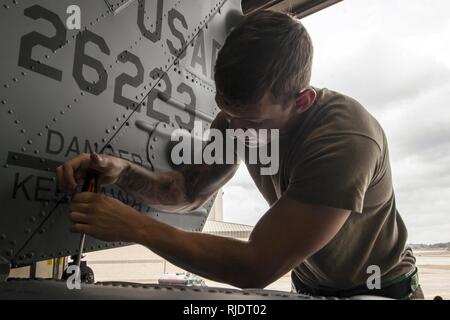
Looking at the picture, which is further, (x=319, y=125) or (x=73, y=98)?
(x=73, y=98)

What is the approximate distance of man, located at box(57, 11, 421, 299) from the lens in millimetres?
1053

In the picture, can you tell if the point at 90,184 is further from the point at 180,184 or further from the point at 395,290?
the point at 395,290

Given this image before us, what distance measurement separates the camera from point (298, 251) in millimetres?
1045

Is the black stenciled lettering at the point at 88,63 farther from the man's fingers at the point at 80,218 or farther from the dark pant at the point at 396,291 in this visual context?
the dark pant at the point at 396,291

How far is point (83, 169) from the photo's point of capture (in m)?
1.41

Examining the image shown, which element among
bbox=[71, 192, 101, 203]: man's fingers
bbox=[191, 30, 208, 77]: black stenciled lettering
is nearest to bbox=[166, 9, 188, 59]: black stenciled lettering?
bbox=[191, 30, 208, 77]: black stenciled lettering

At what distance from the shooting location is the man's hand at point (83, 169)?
1349 millimetres

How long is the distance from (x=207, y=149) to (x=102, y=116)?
21.9 inches

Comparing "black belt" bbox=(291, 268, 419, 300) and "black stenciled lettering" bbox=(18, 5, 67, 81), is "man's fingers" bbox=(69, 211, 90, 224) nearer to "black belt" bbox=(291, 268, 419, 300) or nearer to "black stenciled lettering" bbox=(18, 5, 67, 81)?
"black stenciled lettering" bbox=(18, 5, 67, 81)

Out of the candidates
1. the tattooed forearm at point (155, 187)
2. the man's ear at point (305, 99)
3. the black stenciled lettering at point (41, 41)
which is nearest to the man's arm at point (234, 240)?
the man's ear at point (305, 99)

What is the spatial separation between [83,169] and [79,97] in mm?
386

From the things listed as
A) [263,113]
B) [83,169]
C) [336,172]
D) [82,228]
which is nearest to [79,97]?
[83,169]
